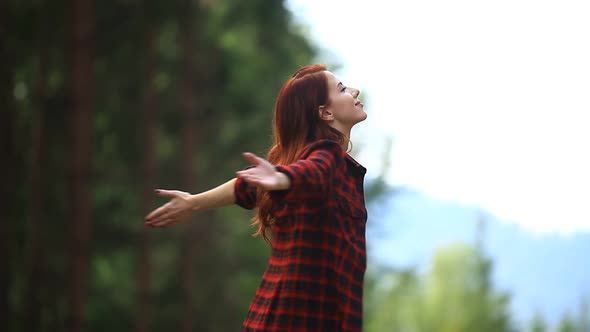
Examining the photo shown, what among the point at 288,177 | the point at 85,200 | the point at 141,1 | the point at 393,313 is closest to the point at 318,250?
the point at 288,177

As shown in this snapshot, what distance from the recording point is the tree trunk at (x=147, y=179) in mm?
19516

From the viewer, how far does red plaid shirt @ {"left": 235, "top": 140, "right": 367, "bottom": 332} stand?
14.1 ft

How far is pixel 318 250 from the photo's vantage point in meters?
4.30

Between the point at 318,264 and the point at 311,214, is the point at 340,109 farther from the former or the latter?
the point at 318,264

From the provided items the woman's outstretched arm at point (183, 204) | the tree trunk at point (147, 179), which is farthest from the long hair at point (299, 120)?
the tree trunk at point (147, 179)

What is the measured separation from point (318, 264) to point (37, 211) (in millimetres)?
16730

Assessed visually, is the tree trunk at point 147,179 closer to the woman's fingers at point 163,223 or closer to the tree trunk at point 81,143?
Result: the tree trunk at point 81,143

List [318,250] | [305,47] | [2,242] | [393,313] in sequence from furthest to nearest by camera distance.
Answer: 1. [393,313]
2. [305,47]
3. [2,242]
4. [318,250]

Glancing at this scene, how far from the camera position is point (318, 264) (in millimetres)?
4297

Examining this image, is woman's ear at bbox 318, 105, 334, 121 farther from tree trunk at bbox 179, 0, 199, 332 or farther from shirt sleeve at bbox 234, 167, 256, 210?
tree trunk at bbox 179, 0, 199, 332

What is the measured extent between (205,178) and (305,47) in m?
5.77

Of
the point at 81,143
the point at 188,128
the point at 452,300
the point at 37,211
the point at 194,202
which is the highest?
the point at 452,300

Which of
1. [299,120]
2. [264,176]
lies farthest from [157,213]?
[299,120]

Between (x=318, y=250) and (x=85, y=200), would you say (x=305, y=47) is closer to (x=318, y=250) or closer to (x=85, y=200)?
(x=85, y=200)
